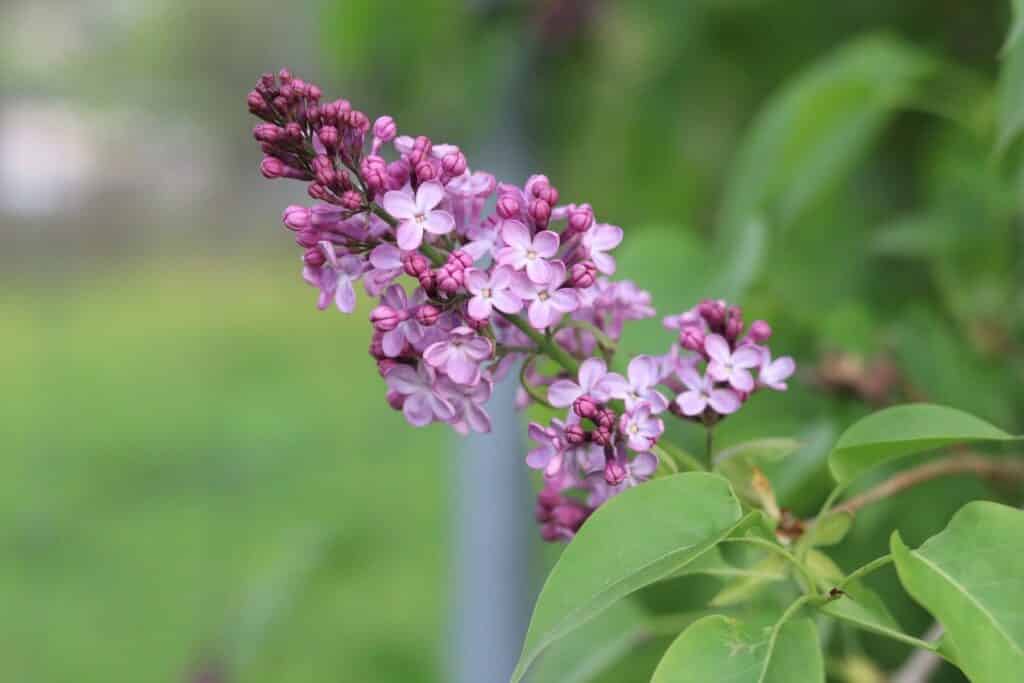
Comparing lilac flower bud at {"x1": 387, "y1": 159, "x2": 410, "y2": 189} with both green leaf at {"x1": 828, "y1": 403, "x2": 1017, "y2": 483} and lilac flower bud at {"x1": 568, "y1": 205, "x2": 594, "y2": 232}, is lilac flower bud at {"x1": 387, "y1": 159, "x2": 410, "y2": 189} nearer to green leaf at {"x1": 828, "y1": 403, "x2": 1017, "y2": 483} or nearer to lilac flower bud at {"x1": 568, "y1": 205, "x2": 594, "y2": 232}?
lilac flower bud at {"x1": 568, "y1": 205, "x2": 594, "y2": 232}

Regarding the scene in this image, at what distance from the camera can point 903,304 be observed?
1205 mm

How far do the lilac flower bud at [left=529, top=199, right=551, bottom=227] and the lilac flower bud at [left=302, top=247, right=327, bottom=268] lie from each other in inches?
3.5

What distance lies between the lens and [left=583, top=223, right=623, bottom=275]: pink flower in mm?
529

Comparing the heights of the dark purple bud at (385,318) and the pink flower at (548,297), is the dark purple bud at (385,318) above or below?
below

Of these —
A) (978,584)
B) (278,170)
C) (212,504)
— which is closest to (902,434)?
(978,584)

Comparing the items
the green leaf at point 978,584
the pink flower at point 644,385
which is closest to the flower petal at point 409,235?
the pink flower at point 644,385

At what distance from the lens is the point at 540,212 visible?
1.62 feet

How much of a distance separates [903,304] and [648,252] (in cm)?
48

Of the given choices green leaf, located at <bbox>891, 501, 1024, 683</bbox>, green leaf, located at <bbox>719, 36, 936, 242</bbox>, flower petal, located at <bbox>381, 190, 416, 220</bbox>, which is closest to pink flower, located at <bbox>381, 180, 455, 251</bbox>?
flower petal, located at <bbox>381, 190, 416, 220</bbox>

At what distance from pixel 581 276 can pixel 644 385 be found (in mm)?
52

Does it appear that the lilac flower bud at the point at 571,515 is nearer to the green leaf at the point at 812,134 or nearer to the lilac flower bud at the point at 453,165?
the lilac flower bud at the point at 453,165

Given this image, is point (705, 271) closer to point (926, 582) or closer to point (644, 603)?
point (644, 603)

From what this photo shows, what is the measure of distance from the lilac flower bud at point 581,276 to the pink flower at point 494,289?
37mm

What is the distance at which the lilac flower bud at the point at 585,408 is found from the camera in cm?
48
